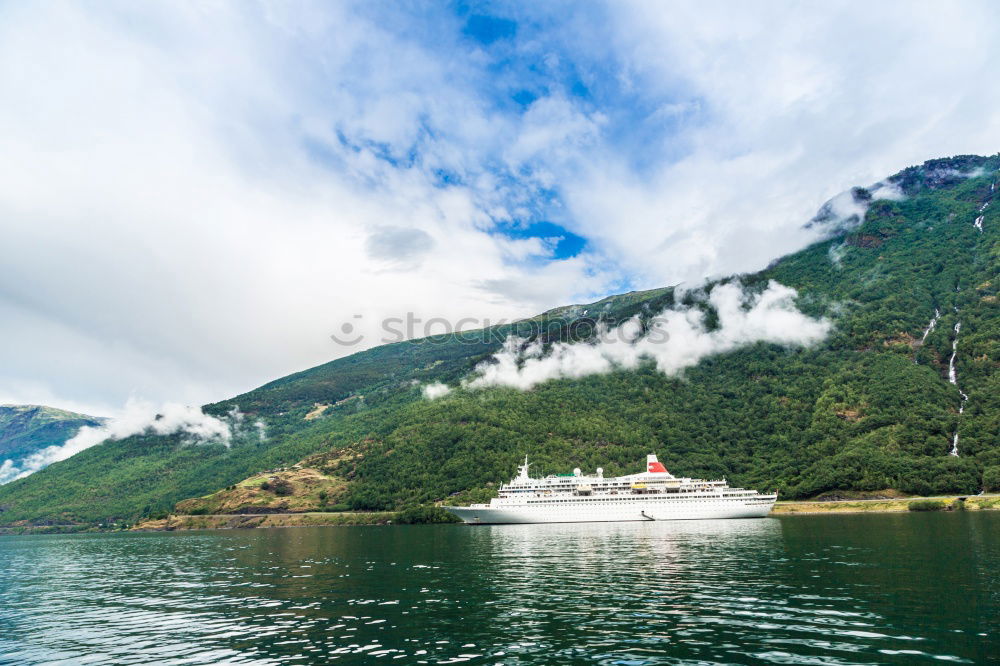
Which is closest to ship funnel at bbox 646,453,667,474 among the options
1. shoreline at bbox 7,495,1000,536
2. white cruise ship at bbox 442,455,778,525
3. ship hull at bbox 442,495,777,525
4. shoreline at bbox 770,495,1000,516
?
white cruise ship at bbox 442,455,778,525

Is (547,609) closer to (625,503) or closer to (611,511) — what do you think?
(611,511)

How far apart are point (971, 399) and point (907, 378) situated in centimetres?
1829

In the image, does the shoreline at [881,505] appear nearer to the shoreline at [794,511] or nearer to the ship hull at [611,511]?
the shoreline at [794,511]

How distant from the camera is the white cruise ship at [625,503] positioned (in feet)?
482

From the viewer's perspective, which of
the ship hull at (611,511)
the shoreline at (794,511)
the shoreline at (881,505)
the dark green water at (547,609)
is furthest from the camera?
the ship hull at (611,511)

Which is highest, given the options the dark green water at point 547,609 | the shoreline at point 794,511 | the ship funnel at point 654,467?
Result: the ship funnel at point 654,467

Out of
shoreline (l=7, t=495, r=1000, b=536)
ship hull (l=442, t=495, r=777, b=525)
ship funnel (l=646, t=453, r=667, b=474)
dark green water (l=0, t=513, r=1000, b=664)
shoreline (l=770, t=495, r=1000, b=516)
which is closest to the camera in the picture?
dark green water (l=0, t=513, r=1000, b=664)

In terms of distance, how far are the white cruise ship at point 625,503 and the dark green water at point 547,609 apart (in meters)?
89.5

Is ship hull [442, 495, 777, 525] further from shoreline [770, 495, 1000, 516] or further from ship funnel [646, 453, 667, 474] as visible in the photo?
shoreline [770, 495, 1000, 516]

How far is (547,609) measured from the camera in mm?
31594

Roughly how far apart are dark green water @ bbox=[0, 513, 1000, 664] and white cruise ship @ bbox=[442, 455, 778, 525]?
8949 centimetres

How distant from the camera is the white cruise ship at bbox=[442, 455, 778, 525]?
146875 mm

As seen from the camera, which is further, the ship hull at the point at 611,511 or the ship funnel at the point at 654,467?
the ship funnel at the point at 654,467

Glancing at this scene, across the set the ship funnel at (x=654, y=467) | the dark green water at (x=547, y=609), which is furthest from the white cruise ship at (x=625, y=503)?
the dark green water at (x=547, y=609)
